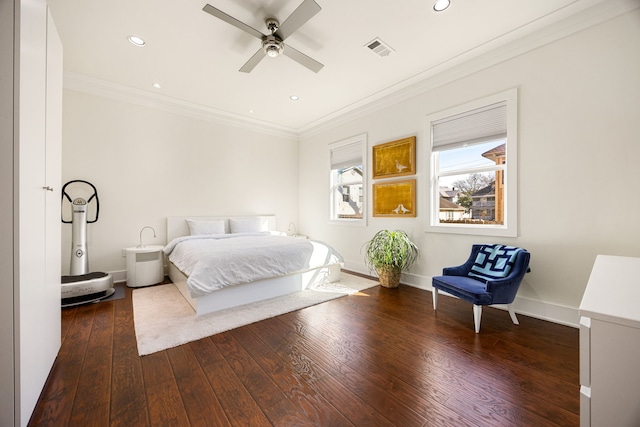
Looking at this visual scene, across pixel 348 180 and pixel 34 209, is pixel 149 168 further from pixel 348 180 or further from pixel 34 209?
pixel 348 180

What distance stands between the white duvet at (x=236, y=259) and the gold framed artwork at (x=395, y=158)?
4.99 ft

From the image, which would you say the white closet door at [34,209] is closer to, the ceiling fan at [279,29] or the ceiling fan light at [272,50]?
the ceiling fan at [279,29]

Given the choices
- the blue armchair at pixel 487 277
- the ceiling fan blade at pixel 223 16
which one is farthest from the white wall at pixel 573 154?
the ceiling fan blade at pixel 223 16

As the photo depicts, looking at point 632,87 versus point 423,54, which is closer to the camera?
point 632,87

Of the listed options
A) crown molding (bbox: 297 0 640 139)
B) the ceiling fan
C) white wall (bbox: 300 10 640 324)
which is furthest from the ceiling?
white wall (bbox: 300 10 640 324)

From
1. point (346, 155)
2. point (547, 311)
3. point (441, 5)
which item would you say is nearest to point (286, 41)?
point (441, 5)

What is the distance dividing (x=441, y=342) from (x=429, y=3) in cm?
291

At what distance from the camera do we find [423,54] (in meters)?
2.91

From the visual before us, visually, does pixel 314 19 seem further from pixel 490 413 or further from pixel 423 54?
pixel 490 413

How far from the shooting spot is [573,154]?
7.69ft

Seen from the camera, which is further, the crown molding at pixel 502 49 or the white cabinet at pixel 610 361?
the crown molding at pixel 502 49

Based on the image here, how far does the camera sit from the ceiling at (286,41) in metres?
2.24

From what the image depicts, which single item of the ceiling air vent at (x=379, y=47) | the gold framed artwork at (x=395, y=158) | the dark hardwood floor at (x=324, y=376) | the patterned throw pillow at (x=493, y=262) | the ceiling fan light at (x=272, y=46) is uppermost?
the ceiling air vent at (x=379, y=47)

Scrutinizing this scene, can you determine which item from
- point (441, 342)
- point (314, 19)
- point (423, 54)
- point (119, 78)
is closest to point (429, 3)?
point (423, 54)
